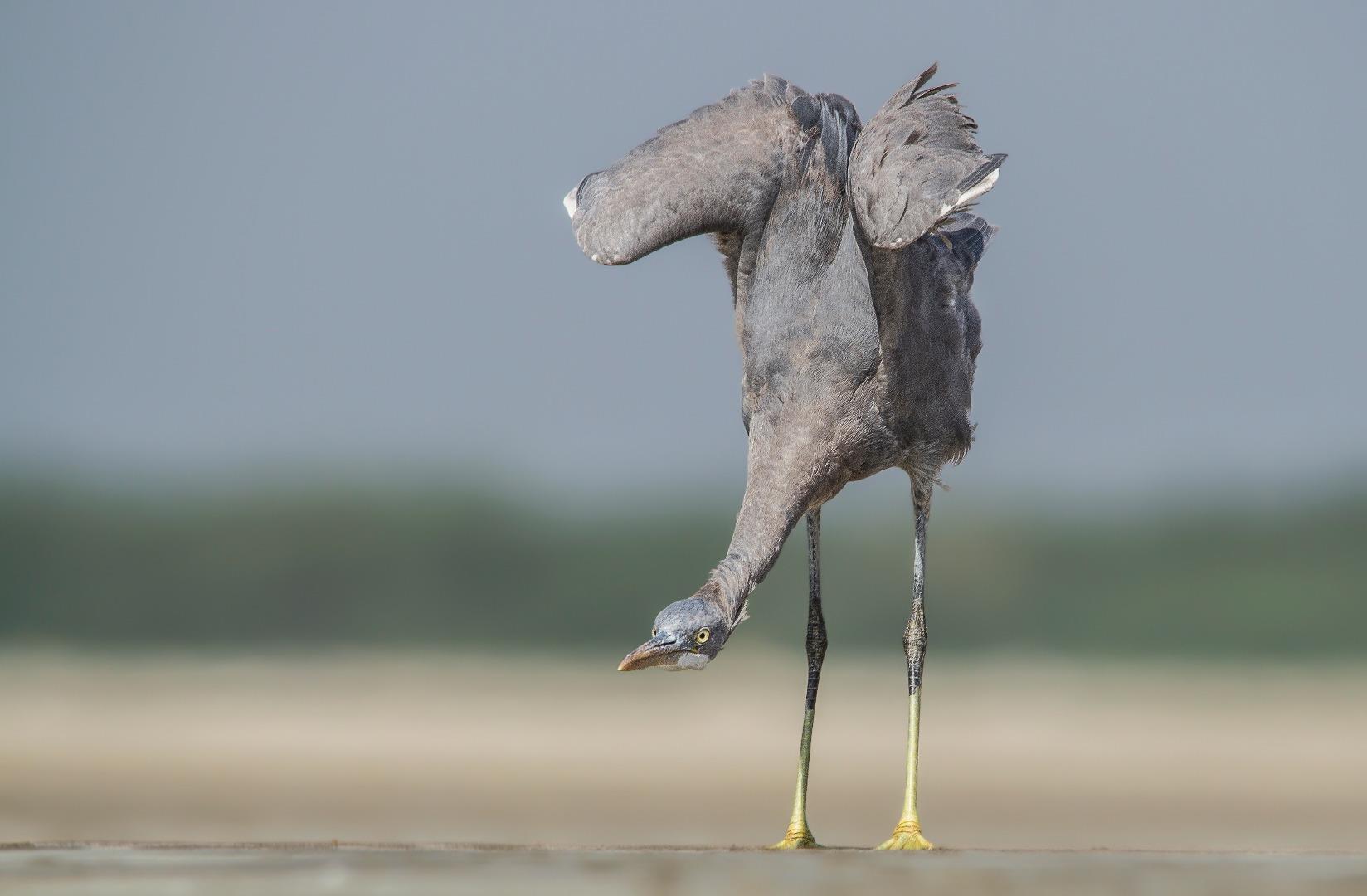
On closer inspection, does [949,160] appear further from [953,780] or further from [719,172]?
[953,780]

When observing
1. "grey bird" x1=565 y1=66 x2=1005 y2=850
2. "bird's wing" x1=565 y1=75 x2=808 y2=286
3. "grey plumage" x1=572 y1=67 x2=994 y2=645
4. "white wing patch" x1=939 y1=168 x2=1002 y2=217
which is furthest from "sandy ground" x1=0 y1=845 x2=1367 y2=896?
"bird's wing" x1=565 y1=75 x2=808 y2=286

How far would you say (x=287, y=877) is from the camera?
912cm

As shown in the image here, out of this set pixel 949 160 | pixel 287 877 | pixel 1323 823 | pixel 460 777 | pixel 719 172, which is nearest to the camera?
pixel 287 877

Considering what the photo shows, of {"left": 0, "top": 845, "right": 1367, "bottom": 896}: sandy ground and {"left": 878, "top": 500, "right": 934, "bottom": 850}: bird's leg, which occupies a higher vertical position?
{"left": 878, "top": 500, "right": 934, "bottom": 850}: bird's leg

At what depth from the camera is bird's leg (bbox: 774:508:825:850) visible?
13016 mm

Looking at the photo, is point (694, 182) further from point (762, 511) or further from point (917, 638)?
point (917, 638)

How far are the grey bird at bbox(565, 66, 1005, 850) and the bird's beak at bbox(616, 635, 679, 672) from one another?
1135 mm

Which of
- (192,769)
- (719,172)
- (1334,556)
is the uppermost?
(719,172)

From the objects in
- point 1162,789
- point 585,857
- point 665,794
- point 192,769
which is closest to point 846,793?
point 665,794

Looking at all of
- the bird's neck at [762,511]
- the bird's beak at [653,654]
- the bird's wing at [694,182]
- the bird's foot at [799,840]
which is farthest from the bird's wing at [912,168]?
the bird's foot at [799,840]

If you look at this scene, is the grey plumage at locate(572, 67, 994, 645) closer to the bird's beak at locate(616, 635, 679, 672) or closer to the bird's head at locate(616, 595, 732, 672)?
the bird's head at locate(616, 595, 732, 672)

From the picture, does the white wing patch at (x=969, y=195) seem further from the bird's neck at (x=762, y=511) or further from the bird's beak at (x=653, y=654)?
the bird's beak at (x=653, y=654)

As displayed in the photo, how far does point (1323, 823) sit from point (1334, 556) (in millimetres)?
15842

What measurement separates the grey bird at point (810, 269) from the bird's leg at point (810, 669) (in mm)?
33
